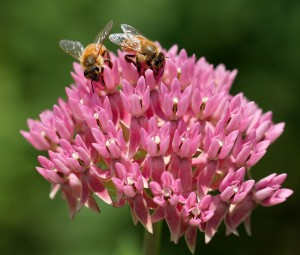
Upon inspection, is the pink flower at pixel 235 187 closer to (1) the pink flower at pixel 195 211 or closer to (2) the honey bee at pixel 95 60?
(1) the pink flower at pixel 195 211

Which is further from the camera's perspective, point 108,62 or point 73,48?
point 73,48

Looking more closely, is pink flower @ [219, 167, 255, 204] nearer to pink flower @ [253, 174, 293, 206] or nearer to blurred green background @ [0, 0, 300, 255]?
pink flower @ [253, 174, 293, 206]

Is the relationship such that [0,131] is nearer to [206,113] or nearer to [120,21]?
[120,21]

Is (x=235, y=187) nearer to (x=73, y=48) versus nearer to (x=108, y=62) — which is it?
(x=108, y=62)

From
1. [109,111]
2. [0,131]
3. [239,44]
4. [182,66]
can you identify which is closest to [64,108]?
[109,111]

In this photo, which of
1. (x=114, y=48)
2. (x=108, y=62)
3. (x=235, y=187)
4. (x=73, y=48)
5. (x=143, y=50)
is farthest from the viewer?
(x=114, y=48)

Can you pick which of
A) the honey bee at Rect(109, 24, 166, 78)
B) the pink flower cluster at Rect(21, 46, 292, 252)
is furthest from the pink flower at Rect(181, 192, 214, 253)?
the honey bee at Rect(109, 24, 166, 78)

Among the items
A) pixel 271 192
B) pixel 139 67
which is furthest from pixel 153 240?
pixel 139 67
